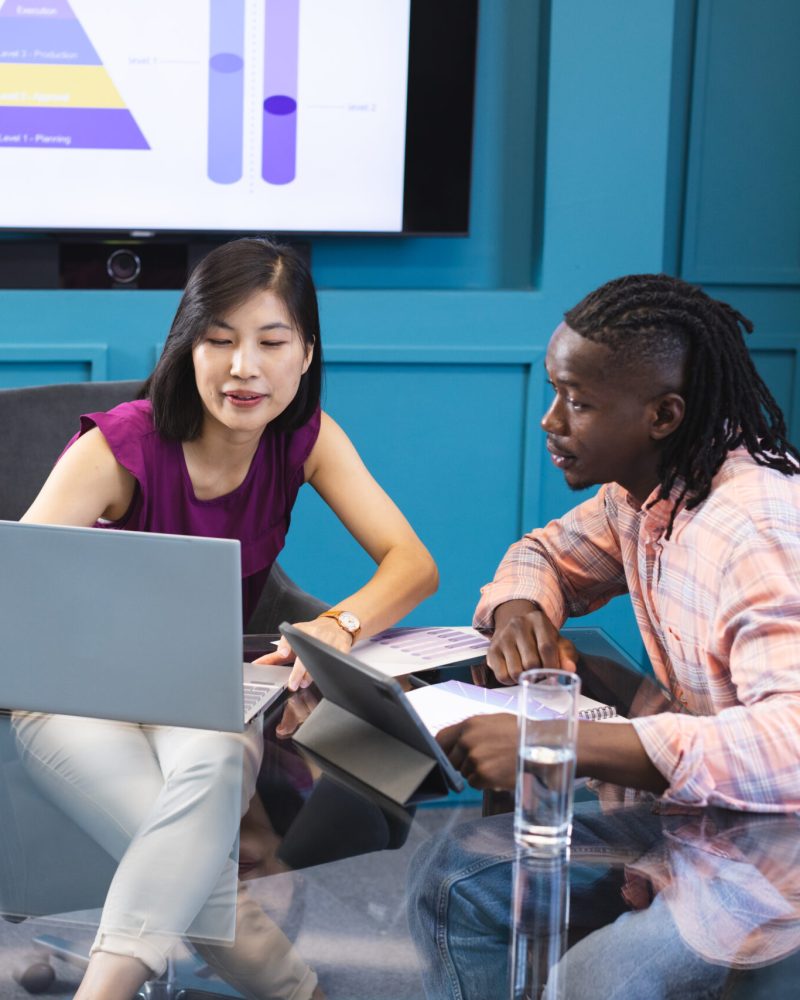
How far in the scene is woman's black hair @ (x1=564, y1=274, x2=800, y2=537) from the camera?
4.38ft

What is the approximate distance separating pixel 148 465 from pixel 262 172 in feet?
4.39

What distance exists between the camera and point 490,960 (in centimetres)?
88

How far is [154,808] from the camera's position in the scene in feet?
3.55

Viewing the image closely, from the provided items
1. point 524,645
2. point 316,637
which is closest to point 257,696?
point 316,637

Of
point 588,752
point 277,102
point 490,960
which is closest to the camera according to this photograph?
point 490,960

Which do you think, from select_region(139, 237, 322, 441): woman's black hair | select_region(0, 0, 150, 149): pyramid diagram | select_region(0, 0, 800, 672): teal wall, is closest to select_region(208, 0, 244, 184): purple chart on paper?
select_region(0, 0, 150, 149): pyramid diagram

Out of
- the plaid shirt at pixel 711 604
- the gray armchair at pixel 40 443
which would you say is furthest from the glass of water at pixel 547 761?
the gray armchair at pixel 40 443

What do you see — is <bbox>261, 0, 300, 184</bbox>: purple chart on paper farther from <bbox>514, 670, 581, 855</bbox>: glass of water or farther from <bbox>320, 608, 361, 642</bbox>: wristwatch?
<bbox>514, 670, 581, 855</bbox>: glass of water

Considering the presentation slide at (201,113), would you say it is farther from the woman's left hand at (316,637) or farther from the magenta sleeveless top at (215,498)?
the woman's left hand at (316,637)

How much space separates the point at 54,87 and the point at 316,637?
1.85 meters

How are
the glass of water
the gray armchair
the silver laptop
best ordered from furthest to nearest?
the gray armchair
the silver laptop
the glass of water

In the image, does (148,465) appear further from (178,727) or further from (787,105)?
(787,105)

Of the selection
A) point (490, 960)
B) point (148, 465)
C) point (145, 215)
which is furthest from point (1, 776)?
point (145, 215)

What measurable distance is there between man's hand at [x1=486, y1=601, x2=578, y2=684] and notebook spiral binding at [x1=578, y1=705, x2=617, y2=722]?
4.3 inches
